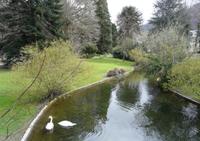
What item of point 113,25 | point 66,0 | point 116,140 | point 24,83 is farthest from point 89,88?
point 113,25

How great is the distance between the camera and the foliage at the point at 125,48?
178 ft

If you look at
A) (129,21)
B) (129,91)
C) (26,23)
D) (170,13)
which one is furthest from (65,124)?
(170,13)

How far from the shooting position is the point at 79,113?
19.2m

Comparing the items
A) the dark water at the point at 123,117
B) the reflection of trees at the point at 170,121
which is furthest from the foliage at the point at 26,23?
the reflection of trees at the point at 170,121

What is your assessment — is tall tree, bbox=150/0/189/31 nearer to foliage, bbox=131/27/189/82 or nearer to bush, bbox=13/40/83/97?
foliage, bbox=131/27/189/82

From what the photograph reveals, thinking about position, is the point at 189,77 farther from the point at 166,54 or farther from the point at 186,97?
the point at 166,54

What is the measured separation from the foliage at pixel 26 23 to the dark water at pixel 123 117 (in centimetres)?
1170

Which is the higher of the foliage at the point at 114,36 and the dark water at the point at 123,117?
the foliage at the point at 114,36

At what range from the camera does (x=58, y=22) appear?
120 feet

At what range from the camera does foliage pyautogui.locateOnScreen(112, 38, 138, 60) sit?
178 feet

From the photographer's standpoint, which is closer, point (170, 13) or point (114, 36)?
point (170, 13)

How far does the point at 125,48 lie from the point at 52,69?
35.4 meters

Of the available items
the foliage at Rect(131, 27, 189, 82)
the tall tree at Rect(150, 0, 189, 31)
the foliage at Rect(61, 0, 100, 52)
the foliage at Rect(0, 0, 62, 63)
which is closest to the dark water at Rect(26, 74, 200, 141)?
the foliage at Rect(131, 27, 189, 82)

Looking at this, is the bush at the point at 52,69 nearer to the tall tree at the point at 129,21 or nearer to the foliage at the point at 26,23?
the foliage at the point at 26,23
